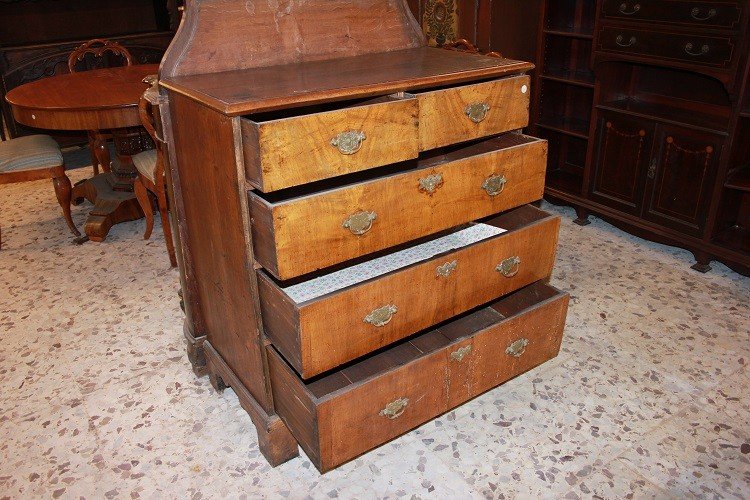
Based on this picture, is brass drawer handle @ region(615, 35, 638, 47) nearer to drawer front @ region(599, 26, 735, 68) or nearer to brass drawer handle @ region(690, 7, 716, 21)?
drawer front @ region(599, 26, 735, 68)

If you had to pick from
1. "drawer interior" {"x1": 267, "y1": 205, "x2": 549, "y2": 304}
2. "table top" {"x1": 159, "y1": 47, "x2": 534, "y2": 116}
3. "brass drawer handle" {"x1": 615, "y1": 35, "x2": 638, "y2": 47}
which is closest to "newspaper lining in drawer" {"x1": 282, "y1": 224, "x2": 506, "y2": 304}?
"drawer interior" {"x1": 267, "y1": 205, "x2": 549, "y2": 304}

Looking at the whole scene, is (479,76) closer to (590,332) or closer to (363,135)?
(363,135)

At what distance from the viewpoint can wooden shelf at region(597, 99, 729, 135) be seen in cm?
275

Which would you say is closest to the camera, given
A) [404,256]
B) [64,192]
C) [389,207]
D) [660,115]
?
[389,207]

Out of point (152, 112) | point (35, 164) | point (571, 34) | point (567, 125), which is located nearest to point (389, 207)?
point (152, 112)

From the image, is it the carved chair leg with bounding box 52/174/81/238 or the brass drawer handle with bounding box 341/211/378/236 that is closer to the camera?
the brass drawer handle with bounding box 341/211/378/236

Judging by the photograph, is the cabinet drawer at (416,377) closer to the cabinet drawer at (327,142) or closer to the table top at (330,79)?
the cabinet drawer at (327,142)

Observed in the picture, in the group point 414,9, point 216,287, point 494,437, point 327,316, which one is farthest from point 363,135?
point 414,9

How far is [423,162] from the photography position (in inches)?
82.0

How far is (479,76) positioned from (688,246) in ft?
5.60

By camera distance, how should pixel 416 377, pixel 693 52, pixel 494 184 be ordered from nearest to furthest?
pixel 416 377 < pixel 494 184 < pixel 693 52

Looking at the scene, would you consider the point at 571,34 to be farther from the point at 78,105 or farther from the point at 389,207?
the point at 78,105

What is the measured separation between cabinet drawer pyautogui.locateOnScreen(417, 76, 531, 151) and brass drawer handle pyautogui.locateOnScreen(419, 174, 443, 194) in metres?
0.09

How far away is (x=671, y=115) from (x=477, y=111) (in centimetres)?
160
